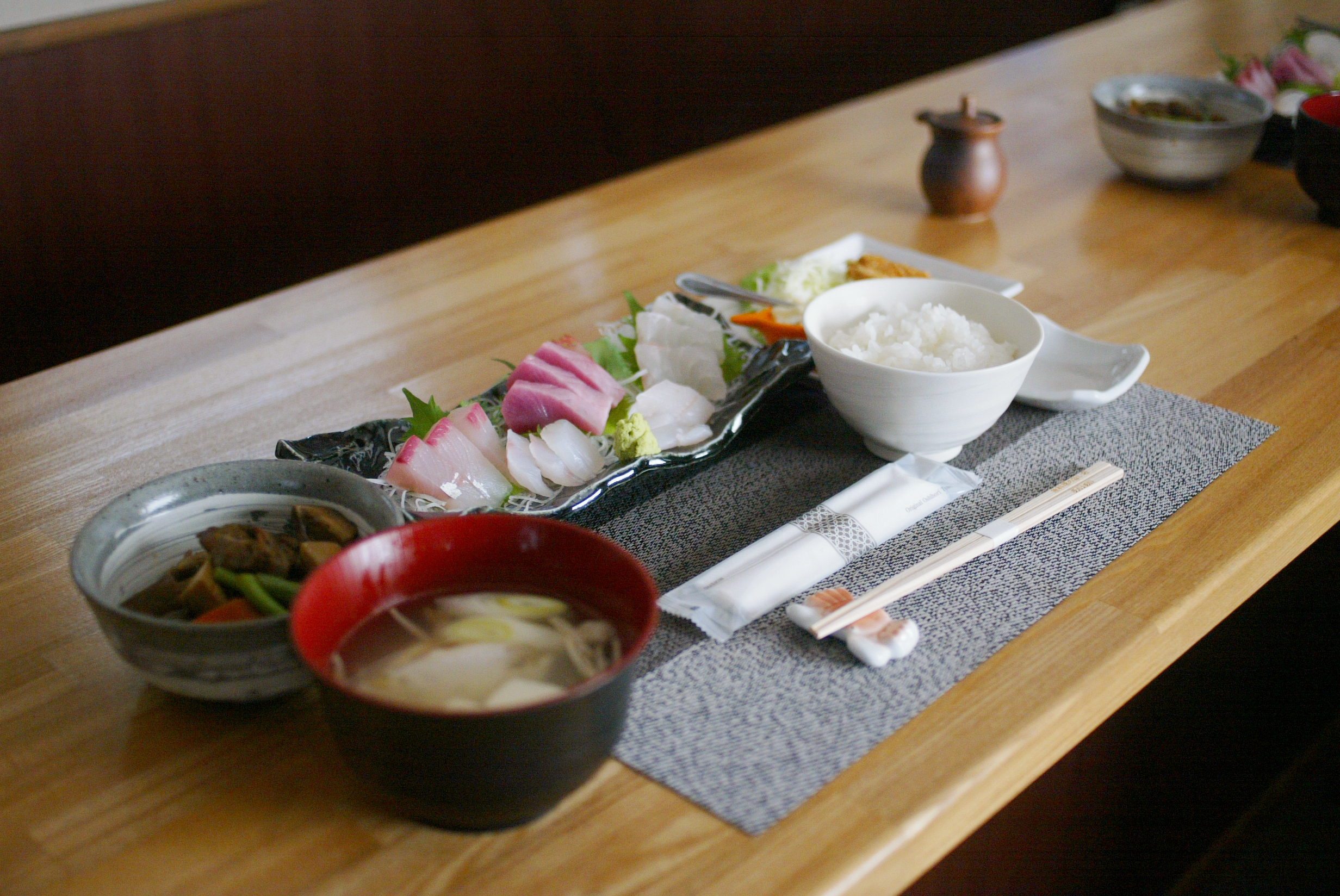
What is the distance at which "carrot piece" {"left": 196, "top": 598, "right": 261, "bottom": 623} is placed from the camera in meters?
0.86

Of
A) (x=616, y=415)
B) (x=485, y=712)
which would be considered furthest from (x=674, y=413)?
(x=485, y=712)

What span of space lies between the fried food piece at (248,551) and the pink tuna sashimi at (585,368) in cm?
41

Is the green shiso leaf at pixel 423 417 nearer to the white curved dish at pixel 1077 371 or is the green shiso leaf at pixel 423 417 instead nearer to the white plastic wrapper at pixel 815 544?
the white plastic wrapper at pixel 815 544

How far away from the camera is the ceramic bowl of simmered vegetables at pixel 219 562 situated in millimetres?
817

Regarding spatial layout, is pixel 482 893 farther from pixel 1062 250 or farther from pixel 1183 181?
pixel 1183 181

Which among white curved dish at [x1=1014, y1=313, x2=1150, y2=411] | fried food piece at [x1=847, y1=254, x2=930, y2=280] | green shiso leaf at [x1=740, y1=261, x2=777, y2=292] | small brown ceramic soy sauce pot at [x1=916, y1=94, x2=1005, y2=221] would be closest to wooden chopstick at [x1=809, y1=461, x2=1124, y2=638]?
white curved dish at [x1=1014, y1=313, x2=1150, y2=411]

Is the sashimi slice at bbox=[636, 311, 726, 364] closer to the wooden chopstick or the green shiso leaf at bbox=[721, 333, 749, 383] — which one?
the green shiso leaf at bbox=[721, 333, 749, 383]

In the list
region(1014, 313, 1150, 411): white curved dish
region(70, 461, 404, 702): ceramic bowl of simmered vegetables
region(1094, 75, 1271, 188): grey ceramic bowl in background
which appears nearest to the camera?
region(70, 461, 404, 702): ceramic bowl of simmered vegetables

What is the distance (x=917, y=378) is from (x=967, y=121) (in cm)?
96

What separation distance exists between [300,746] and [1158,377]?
114cm

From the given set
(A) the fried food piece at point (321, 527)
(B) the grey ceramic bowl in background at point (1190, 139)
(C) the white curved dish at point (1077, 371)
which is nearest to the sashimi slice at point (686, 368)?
(C) the white curved dish at point (1077, 371)

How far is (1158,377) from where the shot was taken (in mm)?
1429

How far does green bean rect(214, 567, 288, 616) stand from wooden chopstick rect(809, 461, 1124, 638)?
45 cm

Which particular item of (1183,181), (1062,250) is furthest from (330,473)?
(1183,181)
